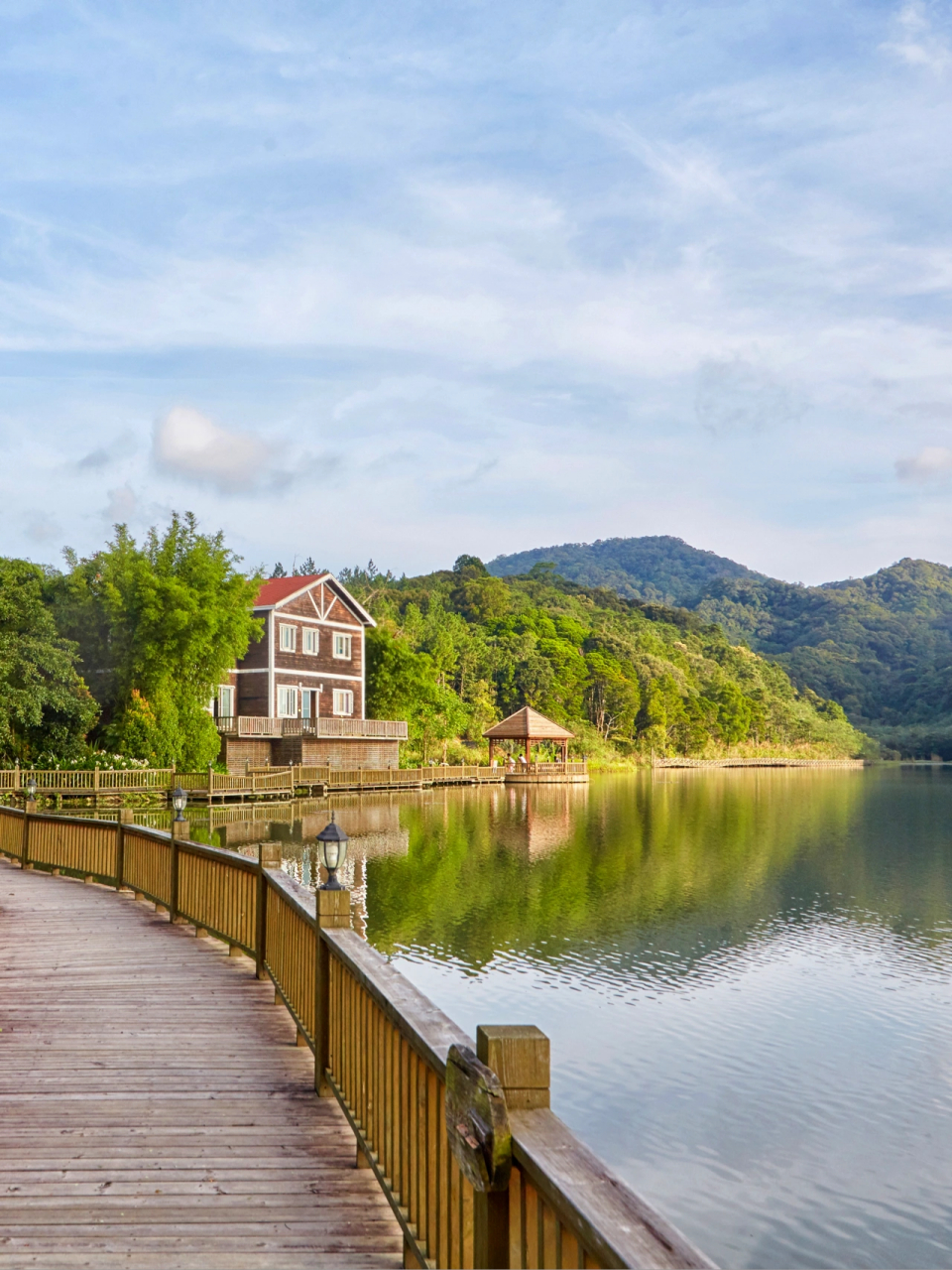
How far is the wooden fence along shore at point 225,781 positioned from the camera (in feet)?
101

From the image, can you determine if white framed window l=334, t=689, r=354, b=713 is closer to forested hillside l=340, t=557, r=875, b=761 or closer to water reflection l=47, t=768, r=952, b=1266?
forested hillside l=340, t=557, r=875, b=761

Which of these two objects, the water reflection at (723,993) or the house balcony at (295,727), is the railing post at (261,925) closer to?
the water reflection at (723,993)

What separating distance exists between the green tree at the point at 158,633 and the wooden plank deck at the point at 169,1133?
1101 inches

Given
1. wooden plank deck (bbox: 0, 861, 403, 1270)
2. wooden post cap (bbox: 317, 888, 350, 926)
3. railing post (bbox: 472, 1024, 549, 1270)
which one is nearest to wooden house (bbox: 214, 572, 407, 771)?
wooden plank deck (bbox: 0, 861, 403, 1270)

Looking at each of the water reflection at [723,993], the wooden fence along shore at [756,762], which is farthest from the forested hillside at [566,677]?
the water reflection at [723,993]

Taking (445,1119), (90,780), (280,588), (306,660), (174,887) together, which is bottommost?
(90,780)

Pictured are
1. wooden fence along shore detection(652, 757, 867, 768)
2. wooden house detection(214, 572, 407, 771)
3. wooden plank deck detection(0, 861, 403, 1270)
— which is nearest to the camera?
wooden plank deck detection(0, 861, 403, 1270)

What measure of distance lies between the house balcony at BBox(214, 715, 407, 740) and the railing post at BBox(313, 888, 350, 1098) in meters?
34.6

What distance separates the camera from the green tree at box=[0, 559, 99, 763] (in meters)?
29.6

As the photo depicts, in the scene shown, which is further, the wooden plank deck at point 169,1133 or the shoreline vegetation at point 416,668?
the shoreline vegetation at point 416,668

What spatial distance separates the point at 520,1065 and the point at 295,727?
38876 mm

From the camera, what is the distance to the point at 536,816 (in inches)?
1369

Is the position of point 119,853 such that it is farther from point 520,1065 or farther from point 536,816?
point 536,816

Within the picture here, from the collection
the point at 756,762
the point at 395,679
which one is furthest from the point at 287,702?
the point at 756,762
